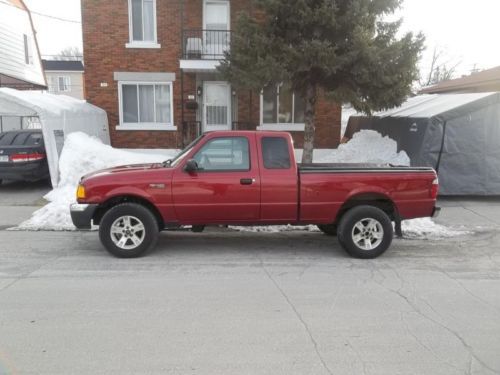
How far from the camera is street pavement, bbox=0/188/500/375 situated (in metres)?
3.55

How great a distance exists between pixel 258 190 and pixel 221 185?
1.68 feet

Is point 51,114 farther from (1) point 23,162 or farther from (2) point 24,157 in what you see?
(1) point 23,162

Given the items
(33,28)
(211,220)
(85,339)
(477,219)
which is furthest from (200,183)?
(33,28)

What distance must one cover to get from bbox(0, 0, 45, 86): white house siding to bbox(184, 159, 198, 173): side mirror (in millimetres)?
18453

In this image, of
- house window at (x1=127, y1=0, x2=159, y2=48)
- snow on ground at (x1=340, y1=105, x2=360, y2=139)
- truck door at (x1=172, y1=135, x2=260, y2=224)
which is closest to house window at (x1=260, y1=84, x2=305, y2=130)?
snow on ground at (x1=340, y1=105, x2=360, y2=139)

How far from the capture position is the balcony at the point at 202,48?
49.3 feet

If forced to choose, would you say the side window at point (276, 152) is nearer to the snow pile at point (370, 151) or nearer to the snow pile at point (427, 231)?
the snow pile at point (427, 231)

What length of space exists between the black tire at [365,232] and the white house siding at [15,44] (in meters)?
19.8

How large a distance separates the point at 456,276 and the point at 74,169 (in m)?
8.95

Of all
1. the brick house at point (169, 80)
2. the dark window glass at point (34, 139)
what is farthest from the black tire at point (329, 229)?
the brick house at point (169, 80)

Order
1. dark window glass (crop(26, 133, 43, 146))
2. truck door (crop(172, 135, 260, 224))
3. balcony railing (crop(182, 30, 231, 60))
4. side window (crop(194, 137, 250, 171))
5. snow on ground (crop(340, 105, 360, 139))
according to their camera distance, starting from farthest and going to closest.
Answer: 1. snow on ground (crop(340, 105, 360, 139))
2. balcony railing (crop(182, 30, 231, 60))
3. dark window glass (crop(26, 133, 43, 146))
4. side window (crop(194, 137, 250, 171))
5. truck door (crop(172, 135, 260, 224))

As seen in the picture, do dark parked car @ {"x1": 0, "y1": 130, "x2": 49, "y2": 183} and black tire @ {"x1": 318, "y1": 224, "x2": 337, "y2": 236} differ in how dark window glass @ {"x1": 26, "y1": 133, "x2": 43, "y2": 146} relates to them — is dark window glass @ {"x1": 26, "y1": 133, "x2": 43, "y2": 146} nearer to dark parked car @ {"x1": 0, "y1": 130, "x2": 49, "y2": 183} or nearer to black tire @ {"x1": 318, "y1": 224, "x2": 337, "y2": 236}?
dark parked car @ {"x1": 0, "y1": 130, "x2": 49, "y2": 183}

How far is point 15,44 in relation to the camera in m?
24.0

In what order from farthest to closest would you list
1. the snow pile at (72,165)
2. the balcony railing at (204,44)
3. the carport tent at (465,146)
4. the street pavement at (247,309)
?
1. the balcony railing at (204,44)
2. the carport tent at (465,146)
3. the snow pile at (72,165)
4. the street pavement at (247,309)
